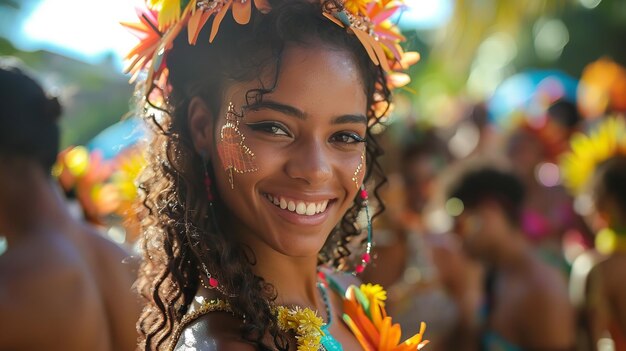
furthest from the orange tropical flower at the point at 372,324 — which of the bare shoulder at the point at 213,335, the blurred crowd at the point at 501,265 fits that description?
the blurred crowd at the point at 501,265

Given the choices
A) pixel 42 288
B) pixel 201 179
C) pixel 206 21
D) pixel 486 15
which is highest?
pixel 486 15

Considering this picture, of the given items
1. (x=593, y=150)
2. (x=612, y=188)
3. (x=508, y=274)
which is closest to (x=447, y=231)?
(x=508, y=274)

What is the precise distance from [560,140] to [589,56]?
23.4 feet

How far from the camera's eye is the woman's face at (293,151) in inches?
83.0

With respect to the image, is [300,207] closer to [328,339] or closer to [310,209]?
[310,209]

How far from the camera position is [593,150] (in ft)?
20.1

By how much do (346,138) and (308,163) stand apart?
0.17 m

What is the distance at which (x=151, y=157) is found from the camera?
240 centimetres

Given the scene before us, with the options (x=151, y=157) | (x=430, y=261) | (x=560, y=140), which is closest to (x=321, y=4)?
(x=151, y=157)

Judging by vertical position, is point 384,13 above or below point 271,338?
above

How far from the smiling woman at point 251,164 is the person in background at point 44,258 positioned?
628 millimetres

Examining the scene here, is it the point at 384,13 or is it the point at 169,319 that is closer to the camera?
the point at 169,319

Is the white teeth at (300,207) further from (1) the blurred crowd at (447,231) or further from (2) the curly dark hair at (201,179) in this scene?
(1) the blurred crowd at (447,231)

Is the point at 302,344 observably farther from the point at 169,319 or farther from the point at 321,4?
the point at 321,4
